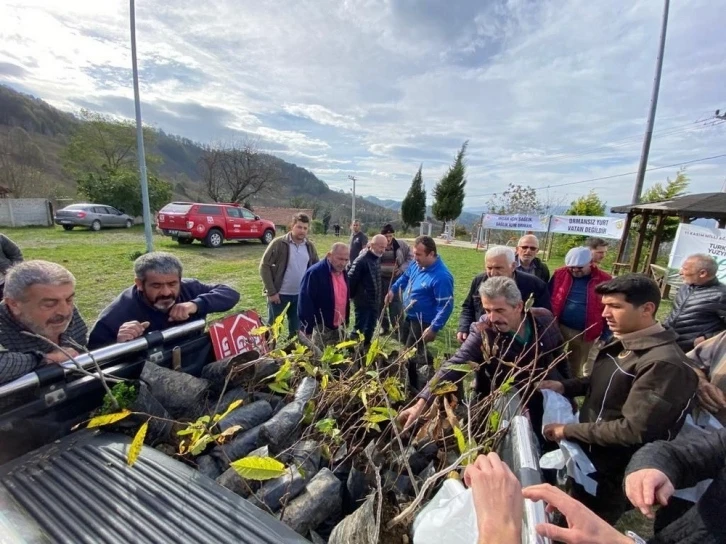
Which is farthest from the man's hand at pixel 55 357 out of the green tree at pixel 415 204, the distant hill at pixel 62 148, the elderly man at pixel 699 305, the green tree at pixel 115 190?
the distant hill at pixel 62 148

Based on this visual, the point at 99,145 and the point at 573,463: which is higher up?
the point at 99,145

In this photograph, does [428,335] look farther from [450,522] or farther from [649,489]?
[450,522]

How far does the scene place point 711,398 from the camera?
1.97 m

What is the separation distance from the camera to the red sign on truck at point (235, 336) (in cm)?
193

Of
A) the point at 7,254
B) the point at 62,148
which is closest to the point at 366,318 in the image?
the point at 7,254

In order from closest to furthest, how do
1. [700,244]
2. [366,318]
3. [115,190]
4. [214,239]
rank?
[366,318], [700,244], [214,239], [115,190]

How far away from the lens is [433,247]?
3422mm

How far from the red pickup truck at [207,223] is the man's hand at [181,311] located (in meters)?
11.4

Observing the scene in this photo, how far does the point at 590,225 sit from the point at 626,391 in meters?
11.3

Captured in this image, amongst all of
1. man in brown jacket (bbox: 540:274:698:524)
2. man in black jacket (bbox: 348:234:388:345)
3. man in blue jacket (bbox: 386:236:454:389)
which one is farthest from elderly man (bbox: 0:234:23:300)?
man in brown jacket (bbox: 540:274:698:524)

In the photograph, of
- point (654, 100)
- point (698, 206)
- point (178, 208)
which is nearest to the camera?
point (698, 206)

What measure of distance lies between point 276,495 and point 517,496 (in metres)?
0.76

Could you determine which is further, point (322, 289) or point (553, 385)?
point (322, 289)

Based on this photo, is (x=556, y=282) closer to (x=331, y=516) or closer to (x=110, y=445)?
(x=331, y=516)
